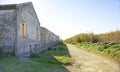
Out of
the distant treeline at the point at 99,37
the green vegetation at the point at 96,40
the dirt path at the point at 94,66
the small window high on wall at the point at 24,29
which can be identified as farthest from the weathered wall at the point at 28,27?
the distant treeline at the point at 99,37

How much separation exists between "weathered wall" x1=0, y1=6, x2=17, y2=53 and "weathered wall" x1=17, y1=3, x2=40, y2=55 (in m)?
0.39

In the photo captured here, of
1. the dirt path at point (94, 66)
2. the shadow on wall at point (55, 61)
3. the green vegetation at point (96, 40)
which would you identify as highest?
the green vegetation at point (96, 40)

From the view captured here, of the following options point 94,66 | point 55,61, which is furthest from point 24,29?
point 94,66

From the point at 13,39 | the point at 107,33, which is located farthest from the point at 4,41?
the point at 107,33

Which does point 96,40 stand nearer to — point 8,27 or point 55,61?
point 8,27

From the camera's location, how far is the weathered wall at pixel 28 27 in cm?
1502

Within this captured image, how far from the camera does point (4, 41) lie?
14648 mm

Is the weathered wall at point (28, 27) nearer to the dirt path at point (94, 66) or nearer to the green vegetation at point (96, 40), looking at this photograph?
the dirt path at point (94, 66)

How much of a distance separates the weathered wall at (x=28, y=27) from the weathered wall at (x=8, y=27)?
39 centimetres

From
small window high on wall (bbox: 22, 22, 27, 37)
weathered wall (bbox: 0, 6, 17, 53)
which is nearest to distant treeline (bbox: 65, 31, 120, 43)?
small window high on wall (bbox: 22, 22, 27, 37)

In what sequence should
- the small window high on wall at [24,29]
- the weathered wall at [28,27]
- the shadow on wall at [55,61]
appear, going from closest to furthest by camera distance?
the shadow on wall at [55,61] → the weathered wall at [28,27] → the small window high on wall at [24,29]

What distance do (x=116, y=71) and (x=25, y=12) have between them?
9141mm

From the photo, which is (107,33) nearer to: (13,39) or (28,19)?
(28,19)

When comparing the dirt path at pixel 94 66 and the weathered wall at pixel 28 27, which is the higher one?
the weathered wall at pixel 28 27
